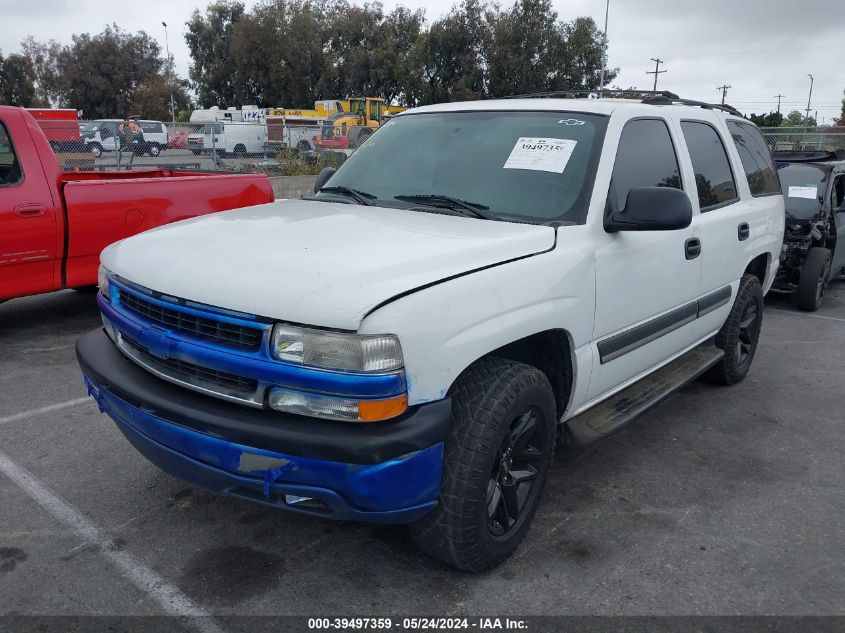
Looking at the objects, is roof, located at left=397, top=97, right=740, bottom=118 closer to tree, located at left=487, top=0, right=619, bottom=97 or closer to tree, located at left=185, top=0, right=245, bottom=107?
tree, located at left=487, top=0, right=619, bottom=97

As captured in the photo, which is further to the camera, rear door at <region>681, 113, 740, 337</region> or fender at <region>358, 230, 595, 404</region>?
rear door at <region>681, 113, 740, 337</region>

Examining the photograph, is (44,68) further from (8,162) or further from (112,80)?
(8,162)

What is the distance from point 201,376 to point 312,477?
572mm

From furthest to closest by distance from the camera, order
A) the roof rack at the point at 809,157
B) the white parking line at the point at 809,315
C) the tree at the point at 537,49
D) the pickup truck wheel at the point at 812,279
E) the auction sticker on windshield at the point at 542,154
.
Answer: the tree at the point at 537,49 → the roof rack at the point at 809,157 → the pickup truck wheel at the point at 812,279 → the white parking line at the point at 809,315 → the auction sticker on windshield at the point at 542,154

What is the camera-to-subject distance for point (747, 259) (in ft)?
15.4

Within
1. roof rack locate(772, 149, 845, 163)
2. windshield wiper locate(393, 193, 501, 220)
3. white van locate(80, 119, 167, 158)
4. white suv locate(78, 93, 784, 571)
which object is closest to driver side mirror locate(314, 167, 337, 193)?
white suv locate(78, 93, 784, 571)

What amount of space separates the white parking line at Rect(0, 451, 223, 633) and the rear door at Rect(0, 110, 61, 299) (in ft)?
7.70

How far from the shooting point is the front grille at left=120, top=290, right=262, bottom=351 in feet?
7.80

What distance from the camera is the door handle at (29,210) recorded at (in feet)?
18.1

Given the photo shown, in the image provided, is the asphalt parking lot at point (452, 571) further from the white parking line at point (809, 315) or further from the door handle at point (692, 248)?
the white parking line at point (809, 315)

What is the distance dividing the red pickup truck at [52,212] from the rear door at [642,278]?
4351 mm

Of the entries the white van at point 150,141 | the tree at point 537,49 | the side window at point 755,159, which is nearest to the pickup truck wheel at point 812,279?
the side window at point 755,159

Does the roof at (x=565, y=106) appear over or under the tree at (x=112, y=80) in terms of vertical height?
under

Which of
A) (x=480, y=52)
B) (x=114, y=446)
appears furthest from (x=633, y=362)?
(x=480, y=52)
